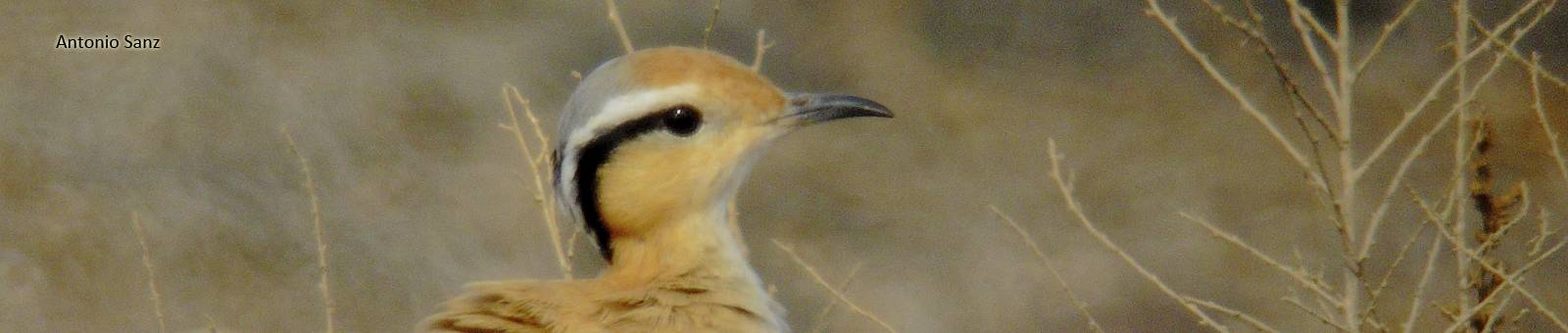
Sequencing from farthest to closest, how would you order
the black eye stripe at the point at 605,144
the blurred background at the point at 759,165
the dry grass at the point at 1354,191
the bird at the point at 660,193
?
the blurred background at the point at 759,165 < the dry grass at the point at 1354,191 < the black eye stripe at the point at 605,144 < the bird at the point at 660,193

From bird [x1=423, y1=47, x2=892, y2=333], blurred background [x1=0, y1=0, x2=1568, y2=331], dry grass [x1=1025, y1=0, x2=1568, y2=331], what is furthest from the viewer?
blurred background [x1=0, y1=0, x2=1568, y2=331]

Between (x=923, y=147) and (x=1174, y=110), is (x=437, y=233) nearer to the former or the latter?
(x=923, y=147)

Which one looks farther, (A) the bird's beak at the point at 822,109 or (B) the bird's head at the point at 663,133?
(A) the bird's beak at the point at 822,109

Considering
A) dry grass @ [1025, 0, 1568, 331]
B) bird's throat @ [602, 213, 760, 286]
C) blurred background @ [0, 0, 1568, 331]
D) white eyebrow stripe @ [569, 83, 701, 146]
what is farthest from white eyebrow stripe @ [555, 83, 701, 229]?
blurred background @ [0, 0, 1568, 331]

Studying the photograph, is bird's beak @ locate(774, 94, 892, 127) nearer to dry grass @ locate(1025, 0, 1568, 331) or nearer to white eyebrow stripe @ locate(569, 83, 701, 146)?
white eyebrow stripe @ locate(569, 83, 701, 146)

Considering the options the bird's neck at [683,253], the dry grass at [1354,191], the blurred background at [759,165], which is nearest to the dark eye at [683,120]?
the bird's neck at [683,253]

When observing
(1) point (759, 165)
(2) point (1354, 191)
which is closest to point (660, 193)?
(2) point (1354, 191)

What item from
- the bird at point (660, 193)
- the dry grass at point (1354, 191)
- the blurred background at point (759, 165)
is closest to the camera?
the bird at point (660, 193)

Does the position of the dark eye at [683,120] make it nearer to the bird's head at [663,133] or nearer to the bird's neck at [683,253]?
the bird's head at [663,133]

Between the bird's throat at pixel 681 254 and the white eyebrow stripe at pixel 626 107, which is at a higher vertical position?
the white eyebrow stripe at pixel 626 107

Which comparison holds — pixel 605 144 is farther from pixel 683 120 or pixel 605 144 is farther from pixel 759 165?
pixel 759 165
